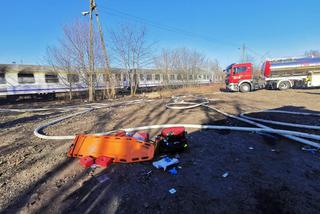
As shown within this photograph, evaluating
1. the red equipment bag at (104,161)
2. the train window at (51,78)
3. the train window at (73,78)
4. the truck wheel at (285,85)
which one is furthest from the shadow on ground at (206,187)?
the train window at (51,78)

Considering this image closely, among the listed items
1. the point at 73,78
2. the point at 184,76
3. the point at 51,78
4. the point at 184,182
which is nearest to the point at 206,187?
the point at 184,182

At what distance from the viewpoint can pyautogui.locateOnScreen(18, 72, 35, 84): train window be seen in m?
15.9

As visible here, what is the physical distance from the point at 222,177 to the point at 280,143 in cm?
201

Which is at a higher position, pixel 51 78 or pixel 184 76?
pixel 184 76

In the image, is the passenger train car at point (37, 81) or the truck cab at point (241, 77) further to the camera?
the truck cab at point (241, 77)

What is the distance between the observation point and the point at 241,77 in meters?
15.8

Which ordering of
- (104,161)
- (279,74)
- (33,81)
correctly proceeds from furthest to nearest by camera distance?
(33,81) < (279,74) < (104,161)

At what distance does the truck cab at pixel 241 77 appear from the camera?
51.2ft

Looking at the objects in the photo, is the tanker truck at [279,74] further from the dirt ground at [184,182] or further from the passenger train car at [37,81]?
the dirt ground at [184,182]

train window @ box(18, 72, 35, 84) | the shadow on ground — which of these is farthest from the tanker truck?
train window @ box(18, 72, 35, 84)

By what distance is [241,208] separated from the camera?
1984mm

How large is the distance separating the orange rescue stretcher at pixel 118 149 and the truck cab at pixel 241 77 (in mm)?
14909

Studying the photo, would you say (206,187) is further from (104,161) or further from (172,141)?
(104,161)

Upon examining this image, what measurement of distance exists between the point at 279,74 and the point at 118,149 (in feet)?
59.5
